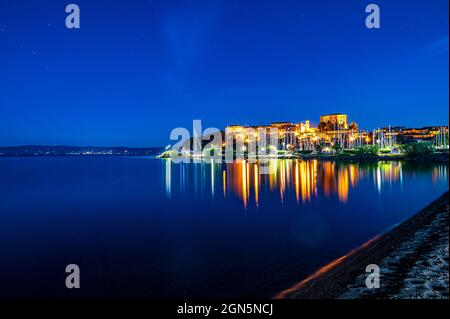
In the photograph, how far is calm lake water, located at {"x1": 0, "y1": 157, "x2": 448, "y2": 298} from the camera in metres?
10.2

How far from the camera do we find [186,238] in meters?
16.0

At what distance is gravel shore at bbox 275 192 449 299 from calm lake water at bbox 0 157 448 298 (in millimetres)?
870

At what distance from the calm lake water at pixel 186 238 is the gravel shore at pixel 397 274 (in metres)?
0.87

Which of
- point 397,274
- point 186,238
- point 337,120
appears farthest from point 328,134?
point 397,274

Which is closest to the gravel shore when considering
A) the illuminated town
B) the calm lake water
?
the calm lake water

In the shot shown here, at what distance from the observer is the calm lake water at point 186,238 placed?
10.2 m

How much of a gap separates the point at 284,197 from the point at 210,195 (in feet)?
22.3

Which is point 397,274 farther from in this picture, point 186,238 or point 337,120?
point 337,120

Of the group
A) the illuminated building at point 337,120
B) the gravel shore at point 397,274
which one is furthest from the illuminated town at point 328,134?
the gravel shore at point 397,274

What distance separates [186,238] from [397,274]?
32.6 feet

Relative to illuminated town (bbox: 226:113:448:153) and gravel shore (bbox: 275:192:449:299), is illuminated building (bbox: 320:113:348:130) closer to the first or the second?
illuminated town (bbox: 226:113:448:153)

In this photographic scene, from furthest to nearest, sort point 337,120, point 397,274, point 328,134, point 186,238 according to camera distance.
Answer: point 337,120 → point 328,134 → point 186,238 → point 397,274

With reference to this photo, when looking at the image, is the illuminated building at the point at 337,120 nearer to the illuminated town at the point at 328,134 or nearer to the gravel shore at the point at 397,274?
the illuminated town at the point at 328,134
